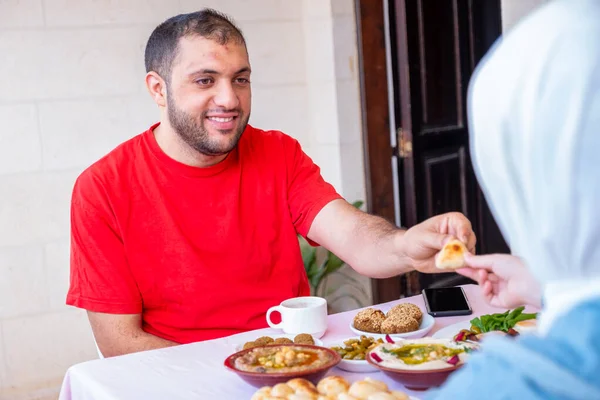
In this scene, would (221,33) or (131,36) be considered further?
(131,36)

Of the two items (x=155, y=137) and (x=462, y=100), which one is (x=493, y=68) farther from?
(x=462, y=100)

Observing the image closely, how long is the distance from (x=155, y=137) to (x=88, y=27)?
1.28 m

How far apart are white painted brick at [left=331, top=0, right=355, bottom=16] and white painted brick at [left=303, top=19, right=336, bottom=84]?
2.5 inches

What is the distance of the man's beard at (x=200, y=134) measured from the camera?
2369mm

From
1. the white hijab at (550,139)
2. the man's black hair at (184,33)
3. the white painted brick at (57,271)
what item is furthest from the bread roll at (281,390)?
the white painted brick at (57,271)

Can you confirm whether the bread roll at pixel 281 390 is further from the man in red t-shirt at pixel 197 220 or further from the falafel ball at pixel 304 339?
the man in red t-shirt at pixel 197 220

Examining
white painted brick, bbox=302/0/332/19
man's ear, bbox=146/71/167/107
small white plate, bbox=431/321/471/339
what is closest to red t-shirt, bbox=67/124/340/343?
man's ear, bbox=146/71/167/107

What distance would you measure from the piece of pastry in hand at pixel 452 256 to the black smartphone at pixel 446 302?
339mm

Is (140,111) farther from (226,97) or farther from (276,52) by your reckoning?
(226,97)

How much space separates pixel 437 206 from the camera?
4.34m

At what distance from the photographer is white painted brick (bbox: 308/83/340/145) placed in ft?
12.9

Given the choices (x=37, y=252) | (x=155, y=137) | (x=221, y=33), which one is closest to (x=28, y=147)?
(x=37, y=252)

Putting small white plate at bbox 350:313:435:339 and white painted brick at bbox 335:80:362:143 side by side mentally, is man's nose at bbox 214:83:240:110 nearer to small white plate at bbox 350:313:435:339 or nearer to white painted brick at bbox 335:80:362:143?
small white plate at bbox 350:313:435:339

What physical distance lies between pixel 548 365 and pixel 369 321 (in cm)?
103
